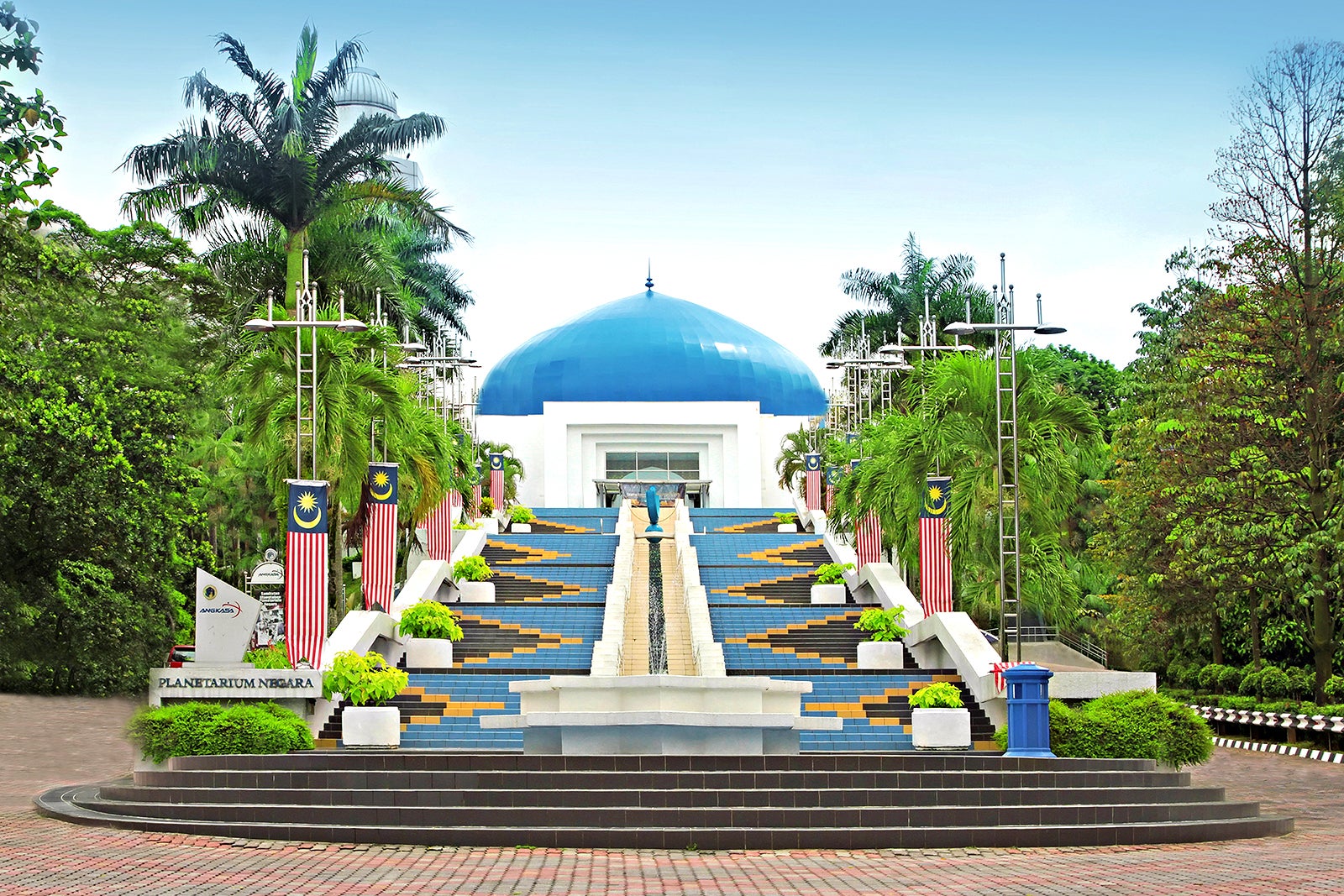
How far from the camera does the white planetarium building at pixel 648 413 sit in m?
64.5

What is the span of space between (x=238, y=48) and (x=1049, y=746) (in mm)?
22717

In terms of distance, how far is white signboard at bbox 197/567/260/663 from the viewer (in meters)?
20.3

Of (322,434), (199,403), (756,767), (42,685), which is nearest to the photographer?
(756,767)

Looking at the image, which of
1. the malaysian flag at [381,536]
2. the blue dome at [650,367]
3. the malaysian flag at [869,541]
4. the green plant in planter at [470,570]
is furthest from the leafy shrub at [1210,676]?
the blue dome at [650,367]

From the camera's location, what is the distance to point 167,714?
1727 cm

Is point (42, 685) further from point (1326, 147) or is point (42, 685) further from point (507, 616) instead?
point (1326, 147)

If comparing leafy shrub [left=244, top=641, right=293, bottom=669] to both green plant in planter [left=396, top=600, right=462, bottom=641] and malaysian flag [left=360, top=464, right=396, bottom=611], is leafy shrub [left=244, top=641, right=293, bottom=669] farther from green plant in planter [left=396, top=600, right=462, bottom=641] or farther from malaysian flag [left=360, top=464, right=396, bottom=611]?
malaysian flag [left=360, top=464, right=396, bottom=611]

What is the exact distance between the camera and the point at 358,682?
21.7 meters

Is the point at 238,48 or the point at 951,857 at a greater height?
the point at 238,48

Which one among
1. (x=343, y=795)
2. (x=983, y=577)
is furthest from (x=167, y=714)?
(x=983, y=577)

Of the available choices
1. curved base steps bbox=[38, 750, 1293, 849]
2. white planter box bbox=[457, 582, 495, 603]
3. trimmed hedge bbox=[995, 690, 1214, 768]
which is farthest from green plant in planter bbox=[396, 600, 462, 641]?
trimmed hedge bbox=[995, 690, 1214, 768]

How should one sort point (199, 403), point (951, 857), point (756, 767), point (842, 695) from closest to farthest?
point (951, 857), point (756, 767), point (842, 695), point (199, 403)

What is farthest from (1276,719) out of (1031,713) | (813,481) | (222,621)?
(813,481)

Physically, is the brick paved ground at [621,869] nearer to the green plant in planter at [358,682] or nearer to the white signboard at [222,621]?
the white signboard at [222,621]
